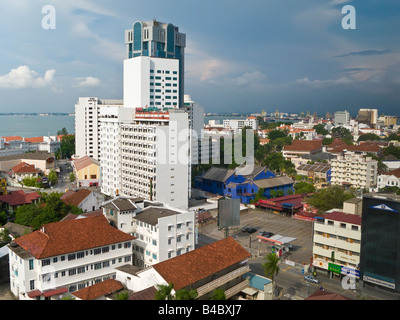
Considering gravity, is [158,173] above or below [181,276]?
above

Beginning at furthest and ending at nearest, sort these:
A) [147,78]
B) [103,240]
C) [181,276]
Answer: [147,78] → [103,240] → [181,276]

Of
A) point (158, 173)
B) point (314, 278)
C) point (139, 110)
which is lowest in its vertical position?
point (314, 278)

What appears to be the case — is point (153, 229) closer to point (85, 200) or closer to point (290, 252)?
point (290, 252)

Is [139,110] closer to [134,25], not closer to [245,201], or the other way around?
[245,201]

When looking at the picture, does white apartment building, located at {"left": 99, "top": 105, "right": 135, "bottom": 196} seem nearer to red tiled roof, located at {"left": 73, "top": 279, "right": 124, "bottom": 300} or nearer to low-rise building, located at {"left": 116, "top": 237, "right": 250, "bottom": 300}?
low-rise building, located at {"left": 116, "top": 237, "right": 250, "bottom": 300}
